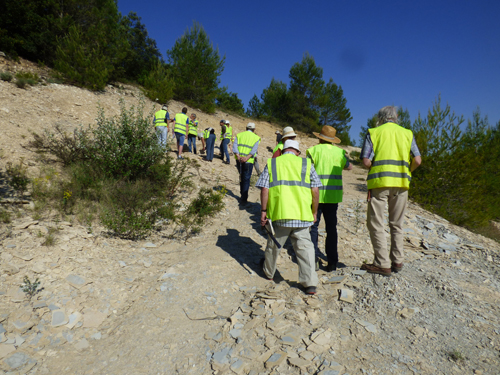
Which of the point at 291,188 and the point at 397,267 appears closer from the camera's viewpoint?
the point at 291,188

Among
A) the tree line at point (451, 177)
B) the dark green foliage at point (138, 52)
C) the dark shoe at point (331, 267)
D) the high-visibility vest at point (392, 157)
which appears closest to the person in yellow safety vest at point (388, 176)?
the high-visibility vest at point (392, 157)

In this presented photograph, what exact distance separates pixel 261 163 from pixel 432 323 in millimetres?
12656

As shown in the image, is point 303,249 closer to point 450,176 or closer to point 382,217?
point 382,217

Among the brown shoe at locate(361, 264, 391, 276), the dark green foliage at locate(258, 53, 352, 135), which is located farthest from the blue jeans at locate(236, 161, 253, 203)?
the dark green foliage at locate(258, 53, 352, 135)

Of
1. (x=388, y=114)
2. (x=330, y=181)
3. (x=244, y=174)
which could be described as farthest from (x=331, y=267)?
(x=244, y=174)

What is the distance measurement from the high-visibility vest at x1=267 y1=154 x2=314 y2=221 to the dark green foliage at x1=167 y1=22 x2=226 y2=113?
62.4ft

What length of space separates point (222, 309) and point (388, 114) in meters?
3.05

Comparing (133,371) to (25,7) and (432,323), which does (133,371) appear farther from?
(25,7)

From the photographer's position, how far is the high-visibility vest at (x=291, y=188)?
3018 millimetres

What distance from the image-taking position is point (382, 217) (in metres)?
3.31

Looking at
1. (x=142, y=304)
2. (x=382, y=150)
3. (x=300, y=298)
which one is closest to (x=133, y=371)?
(x=142, y=304)

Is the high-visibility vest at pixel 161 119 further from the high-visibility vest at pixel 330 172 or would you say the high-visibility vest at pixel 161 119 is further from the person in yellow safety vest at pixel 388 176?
the person in yellow safety vest at pixel 388 176

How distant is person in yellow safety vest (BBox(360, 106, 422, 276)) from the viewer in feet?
10.4

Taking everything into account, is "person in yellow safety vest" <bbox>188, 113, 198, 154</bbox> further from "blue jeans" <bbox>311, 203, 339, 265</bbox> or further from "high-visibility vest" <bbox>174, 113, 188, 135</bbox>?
"blue jeans" <bbox>311, 203, 339, 265</bbox>
